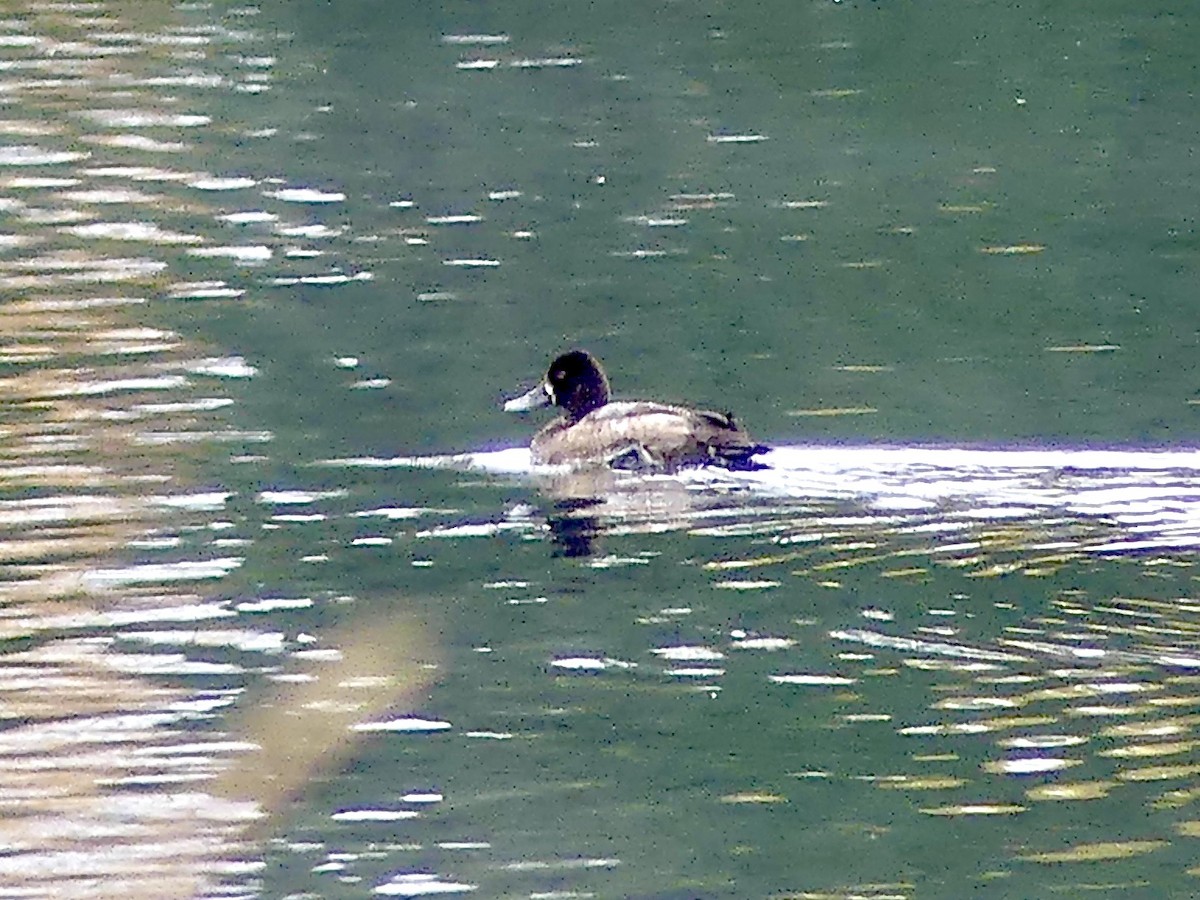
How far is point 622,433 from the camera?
14.8 m

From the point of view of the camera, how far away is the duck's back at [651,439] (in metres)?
14.2

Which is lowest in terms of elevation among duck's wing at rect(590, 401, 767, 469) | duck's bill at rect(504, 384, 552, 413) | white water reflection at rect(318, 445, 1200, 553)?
white water reflection at rect(318, 445, 1200, 553)

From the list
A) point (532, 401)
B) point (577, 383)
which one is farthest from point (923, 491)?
point (532, 401)

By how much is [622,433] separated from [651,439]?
0.79 ft

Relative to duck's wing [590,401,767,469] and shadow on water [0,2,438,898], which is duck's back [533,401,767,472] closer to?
duck's wing [590,401,767,469]

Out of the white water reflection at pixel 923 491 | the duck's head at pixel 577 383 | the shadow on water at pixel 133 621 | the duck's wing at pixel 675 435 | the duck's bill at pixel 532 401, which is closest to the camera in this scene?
the shadow on water at pixel 133 621

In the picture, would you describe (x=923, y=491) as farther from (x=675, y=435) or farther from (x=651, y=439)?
(x=651, y=439)

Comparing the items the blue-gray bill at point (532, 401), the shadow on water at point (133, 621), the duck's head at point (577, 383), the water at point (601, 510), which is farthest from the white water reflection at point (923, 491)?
the shadow on water at point (133, 621)

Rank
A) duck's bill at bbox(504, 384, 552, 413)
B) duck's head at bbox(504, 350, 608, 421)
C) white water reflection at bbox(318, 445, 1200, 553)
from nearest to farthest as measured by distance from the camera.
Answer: white water reflection at bbox(318, 445, 1200, 553) < duck's head at bbox(504, 350, 608, 421) < duck's bill at bbox(504, 384, 552, 413)

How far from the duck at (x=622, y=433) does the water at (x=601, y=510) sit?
134 mm

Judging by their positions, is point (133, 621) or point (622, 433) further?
point (622, 433)

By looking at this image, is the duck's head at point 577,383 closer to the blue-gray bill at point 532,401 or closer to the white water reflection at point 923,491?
the blue-gray bill at point 532,401

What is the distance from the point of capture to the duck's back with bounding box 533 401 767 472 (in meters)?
14.2

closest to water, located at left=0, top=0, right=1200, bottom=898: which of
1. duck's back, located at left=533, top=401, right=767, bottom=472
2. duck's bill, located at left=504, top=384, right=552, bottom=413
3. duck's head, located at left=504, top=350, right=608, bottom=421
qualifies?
duck's back, located at left=533, top=401, right=767, bottom=472
